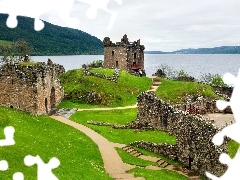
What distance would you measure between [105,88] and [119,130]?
16.1 meters

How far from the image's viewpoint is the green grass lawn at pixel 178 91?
61.8 metres

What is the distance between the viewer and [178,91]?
210 feet

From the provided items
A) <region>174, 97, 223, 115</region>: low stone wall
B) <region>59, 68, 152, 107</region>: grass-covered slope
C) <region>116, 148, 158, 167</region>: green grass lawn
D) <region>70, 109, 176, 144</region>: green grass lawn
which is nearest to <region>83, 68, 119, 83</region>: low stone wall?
<region>59, 68, 152, 107</region>: grass-covered slope

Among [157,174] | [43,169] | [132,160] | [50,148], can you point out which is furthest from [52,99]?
[43,169]

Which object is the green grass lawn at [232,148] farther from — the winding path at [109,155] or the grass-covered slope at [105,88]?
the grass-covered slope at [105,88]

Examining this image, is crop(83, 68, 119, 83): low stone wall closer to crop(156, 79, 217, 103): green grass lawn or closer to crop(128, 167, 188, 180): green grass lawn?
crop(156, 79, 217, 103): green grass lawn

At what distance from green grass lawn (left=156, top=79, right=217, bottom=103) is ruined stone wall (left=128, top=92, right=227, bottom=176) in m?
14.9

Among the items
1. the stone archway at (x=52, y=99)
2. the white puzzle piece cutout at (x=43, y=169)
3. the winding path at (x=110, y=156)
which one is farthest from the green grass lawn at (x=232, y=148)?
the stone archway at (x=52, y=99)

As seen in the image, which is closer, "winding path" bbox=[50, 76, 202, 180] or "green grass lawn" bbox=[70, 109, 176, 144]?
"winding path" bbox=[50, 76, 202, 180]

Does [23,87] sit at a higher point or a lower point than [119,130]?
higher

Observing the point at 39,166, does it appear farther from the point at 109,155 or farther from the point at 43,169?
the point at 109,155

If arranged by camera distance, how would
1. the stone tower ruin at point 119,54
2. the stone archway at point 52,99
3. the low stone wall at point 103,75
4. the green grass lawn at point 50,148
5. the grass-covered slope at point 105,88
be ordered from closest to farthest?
the green grass lawn at point 50,148, the stone archway at point 52,99, the grass-covered slope at point 105,88, the low stone wall at point 103,75, the stone tower ruin at point 119,54

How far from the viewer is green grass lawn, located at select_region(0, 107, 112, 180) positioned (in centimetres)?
2551

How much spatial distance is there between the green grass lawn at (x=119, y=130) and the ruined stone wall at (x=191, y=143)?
1.84 m
